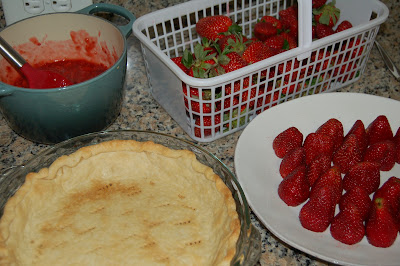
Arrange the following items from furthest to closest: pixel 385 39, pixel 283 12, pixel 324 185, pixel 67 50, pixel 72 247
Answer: pixel 385 39, pixel 283 12, pixel 67 50, pixel 324 185, pixel 72 247

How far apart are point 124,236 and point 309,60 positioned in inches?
23.7

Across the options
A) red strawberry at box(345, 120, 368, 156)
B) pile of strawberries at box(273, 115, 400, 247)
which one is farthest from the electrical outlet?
red strawberry at box(345, 120, 368, 156)

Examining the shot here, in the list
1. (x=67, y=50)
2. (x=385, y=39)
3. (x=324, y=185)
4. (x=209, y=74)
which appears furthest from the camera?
(x=385, y=39)

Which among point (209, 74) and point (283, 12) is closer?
point (209, 74)

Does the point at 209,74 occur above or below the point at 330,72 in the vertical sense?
above

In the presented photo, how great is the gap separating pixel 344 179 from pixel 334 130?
13 centimetres

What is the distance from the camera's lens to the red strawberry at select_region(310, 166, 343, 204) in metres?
0.87

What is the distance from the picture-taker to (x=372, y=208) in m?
0.84

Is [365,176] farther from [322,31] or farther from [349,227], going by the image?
[322,31]

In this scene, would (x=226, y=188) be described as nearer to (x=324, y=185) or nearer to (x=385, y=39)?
(x=324, y=185)

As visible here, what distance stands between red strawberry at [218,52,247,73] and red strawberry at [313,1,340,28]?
35 cm

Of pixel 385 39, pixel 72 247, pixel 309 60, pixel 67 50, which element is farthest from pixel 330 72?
pixel 72 247

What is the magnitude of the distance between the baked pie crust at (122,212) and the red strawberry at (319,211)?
167 millimetres

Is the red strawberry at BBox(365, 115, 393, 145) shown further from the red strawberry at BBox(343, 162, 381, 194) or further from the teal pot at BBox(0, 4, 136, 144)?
the teal pot at BBox(0, 4, 136, 144)
